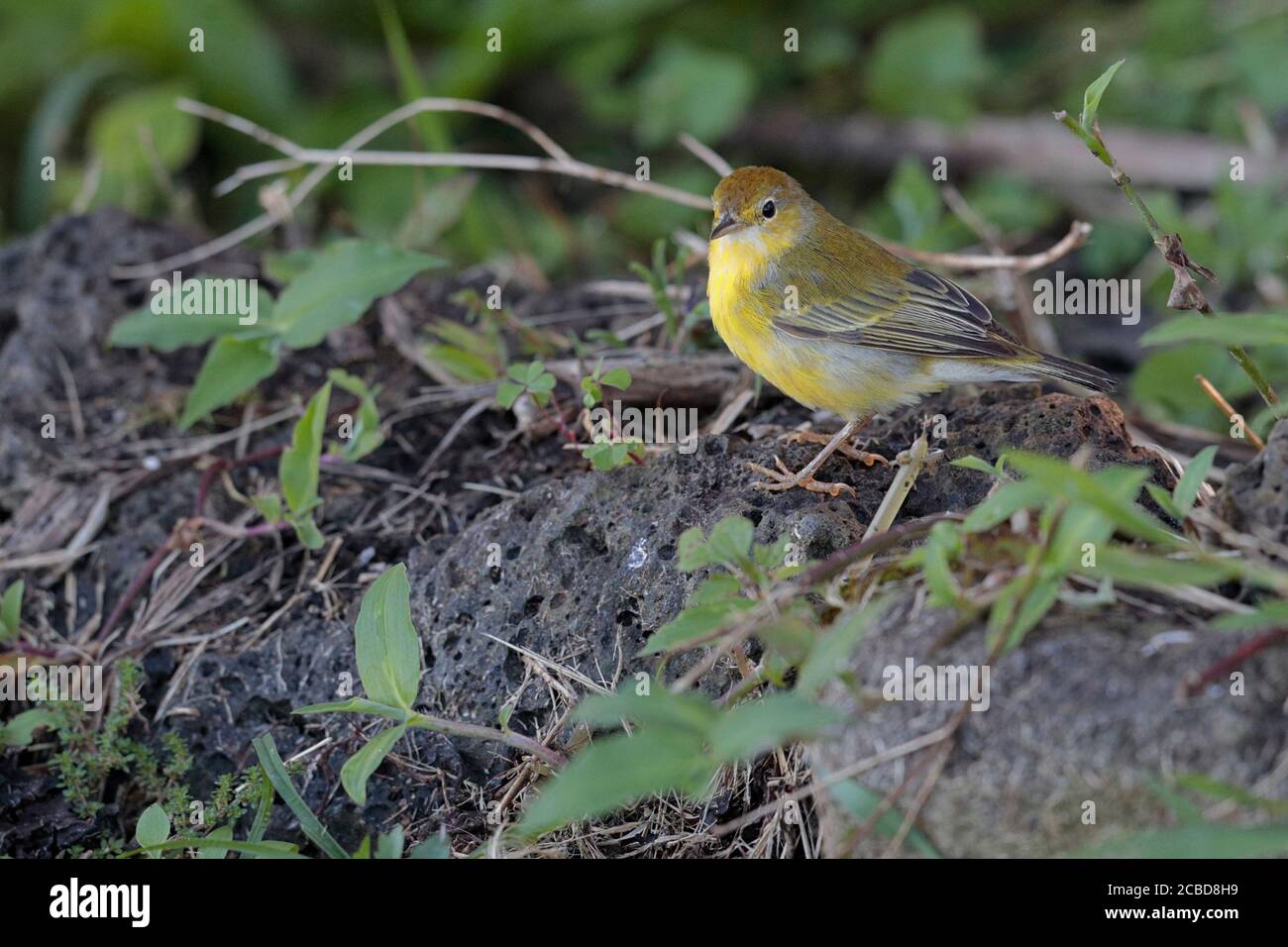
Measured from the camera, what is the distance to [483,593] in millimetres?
3783

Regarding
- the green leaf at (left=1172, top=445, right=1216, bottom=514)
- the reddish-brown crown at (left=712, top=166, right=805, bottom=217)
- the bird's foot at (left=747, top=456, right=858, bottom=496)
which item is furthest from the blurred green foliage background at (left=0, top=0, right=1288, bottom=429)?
the green leaf at (left=1172, top=445, right=1216, bottom=514)

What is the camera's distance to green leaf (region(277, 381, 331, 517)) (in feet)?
13.3

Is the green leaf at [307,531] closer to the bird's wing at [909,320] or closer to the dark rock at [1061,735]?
the bird's wing at [909,320]

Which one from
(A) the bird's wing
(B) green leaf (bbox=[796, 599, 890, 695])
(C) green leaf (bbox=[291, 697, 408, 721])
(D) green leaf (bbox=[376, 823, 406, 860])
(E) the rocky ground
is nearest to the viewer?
(B) green leaf (bbox=[796, 599, 890, 695])

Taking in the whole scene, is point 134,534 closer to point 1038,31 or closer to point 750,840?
point 750,840

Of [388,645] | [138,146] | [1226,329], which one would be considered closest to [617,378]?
[388,645]

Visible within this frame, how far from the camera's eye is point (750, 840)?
3.24 meters

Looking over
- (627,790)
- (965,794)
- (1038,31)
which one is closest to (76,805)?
(627,790)

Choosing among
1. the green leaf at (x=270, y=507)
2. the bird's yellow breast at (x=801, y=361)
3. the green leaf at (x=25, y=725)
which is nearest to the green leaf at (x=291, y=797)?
the green leaf at (x=25, y=725)

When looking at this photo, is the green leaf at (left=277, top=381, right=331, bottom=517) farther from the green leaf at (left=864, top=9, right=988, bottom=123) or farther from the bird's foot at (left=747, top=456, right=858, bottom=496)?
the green leaf at (left=864, top=9, right=988, bottom=123)

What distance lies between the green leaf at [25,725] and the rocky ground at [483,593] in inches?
4.5

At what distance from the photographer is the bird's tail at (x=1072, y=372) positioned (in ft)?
12.8

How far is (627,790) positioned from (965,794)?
2.36 ft

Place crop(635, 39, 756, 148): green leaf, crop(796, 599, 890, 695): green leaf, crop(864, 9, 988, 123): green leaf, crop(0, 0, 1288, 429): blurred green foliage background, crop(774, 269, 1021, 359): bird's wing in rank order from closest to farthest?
crop(796, 599, 890, 695): green leaf
crop(774, 269, 1021, 359): bird's wing
crop(0, 0, 1288, 429): blurred green foliage background
crop(635, 39, 756, 148): green leaf
crop(864, 9, 988, 123): green leaf
